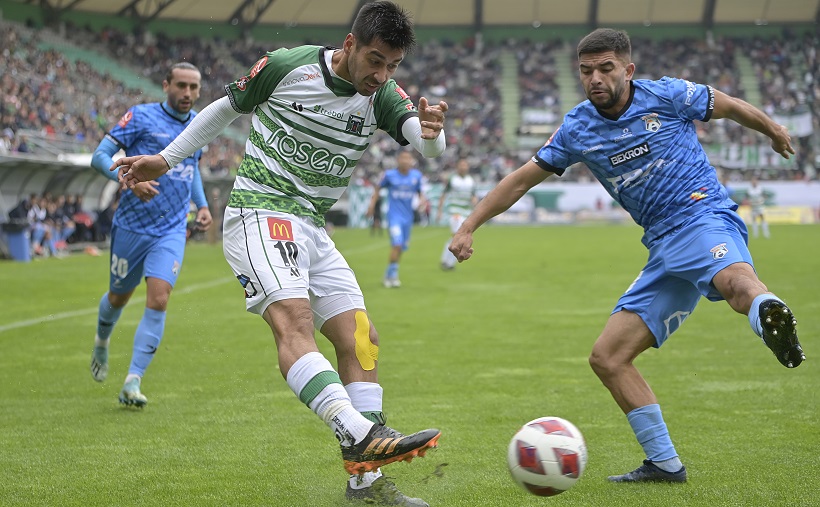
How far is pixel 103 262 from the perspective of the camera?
23422 millimetres

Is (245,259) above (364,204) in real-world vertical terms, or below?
above

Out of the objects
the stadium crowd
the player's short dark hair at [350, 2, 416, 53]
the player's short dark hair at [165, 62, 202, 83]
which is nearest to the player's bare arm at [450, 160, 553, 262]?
the player's short dark hair at [350, 2, 416, 53]

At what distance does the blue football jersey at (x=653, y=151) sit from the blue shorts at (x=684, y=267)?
0.34 feet

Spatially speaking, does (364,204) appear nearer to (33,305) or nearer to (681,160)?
(33,305)

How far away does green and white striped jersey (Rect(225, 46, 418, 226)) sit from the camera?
4754 millimetres

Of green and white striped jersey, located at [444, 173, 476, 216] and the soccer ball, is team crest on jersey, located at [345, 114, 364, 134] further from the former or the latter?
green and white striped jersey, located at [444, 173, 476, 216]

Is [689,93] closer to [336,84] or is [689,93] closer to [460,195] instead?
[336,84]

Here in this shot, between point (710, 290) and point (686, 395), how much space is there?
2777mm

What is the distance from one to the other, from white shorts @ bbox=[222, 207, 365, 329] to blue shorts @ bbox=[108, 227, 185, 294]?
266 cm

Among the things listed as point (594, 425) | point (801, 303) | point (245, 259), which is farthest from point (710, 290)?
point (801, 303)

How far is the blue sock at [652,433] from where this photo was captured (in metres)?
4.98

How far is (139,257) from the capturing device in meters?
7.44

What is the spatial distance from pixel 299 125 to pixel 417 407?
2.91m

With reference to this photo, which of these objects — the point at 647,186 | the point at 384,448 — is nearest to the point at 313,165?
the point at 384,448
